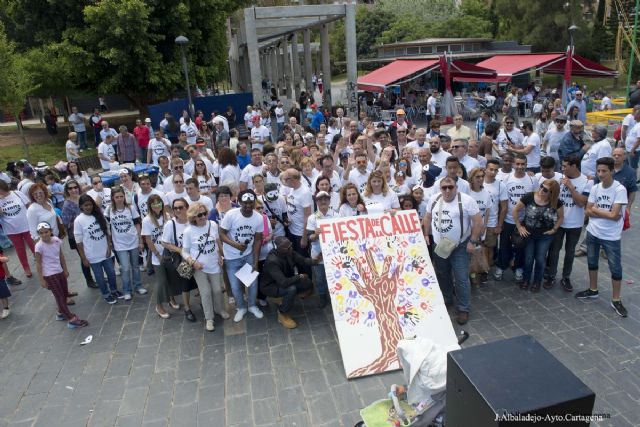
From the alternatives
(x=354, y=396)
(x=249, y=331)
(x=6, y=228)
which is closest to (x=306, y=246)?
(x=249, y=331)

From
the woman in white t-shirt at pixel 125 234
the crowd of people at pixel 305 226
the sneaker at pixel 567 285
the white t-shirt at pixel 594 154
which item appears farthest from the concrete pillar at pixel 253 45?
the sneaker at pixel 567 285

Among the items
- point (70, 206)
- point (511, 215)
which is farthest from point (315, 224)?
point (70, 206)

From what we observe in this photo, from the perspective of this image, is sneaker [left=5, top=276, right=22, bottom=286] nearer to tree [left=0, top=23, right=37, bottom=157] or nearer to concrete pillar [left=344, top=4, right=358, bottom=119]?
tree [left=0, top=23, right=37, bottom=157]

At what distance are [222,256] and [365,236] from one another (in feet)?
5.94

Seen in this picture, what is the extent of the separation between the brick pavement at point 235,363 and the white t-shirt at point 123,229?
886 mm

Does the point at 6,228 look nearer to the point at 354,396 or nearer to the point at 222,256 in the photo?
→ the point at 222,256

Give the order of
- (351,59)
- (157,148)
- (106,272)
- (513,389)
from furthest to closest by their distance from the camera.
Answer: (351,59)
(157,148)
(106,272)
(513,389)

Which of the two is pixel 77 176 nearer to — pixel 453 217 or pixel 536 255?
pixel 453 217

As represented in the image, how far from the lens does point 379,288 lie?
5.36 metres

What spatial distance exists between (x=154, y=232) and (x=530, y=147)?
22.1 feet

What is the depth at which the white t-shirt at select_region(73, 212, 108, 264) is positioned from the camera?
6254mm

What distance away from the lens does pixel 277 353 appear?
5344mm

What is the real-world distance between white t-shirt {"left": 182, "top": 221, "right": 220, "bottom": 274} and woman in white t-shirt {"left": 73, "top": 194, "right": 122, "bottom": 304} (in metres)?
1.59

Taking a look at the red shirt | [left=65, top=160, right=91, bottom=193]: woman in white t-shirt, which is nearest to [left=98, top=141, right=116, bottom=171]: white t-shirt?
the red shirt
